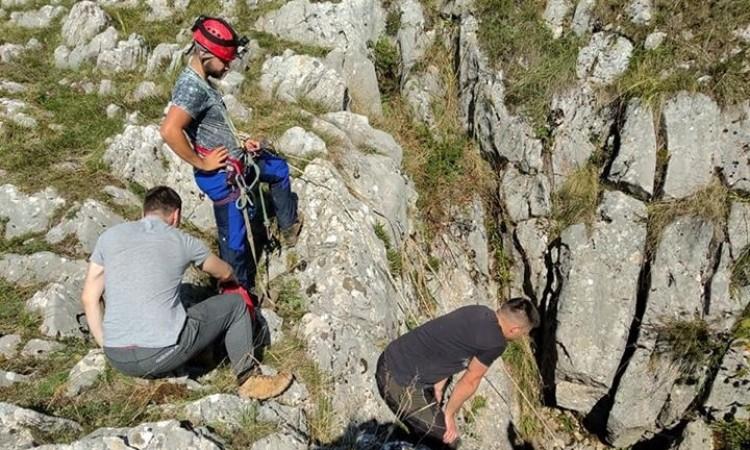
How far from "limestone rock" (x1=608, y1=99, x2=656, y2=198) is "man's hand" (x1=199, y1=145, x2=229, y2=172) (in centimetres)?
494

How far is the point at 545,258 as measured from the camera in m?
8.40

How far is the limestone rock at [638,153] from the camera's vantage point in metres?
7.75

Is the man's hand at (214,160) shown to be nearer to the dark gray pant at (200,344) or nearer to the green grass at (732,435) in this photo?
the dark gray pant at (200,344)

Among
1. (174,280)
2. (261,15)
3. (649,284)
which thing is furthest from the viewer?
(261,15)

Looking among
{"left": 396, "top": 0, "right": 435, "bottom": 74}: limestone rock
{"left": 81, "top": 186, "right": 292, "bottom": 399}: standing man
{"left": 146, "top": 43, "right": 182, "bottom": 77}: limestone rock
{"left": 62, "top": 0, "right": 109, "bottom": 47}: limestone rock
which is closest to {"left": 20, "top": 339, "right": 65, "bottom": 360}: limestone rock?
{"left": 81, "top": 186, "right": 292, "bottom": 399}: standing man

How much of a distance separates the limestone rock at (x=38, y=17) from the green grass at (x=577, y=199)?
8.53m

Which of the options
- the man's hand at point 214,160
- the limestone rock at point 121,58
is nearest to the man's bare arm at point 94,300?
the man's hand at point 214,160

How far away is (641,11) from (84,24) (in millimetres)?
8245

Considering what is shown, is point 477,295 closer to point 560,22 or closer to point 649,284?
point 649,284

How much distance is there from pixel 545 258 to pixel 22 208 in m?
6.30

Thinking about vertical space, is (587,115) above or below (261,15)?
above

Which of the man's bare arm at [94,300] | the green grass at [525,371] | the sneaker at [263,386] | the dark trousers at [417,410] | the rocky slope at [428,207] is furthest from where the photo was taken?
the green grass at [525,371]

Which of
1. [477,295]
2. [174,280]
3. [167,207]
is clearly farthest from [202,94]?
[477,295]

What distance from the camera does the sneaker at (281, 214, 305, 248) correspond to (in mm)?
6801
